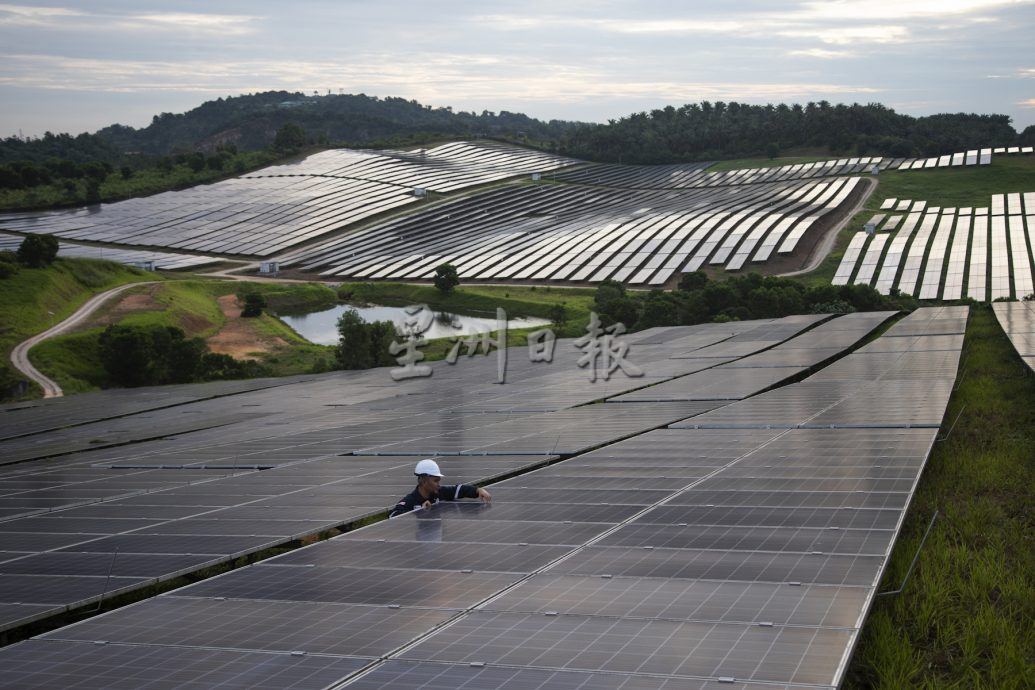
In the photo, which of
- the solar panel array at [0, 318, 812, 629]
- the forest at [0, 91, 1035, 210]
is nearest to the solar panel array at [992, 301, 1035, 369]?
the solar panel array at [0, 318, 812, 629]

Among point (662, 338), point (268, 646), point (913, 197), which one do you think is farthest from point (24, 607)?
point (913, 197)

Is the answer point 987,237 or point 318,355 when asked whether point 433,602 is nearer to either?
point 318,355

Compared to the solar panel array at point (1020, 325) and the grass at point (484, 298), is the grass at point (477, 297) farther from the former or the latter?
the solar panel array at point (1020, 325)

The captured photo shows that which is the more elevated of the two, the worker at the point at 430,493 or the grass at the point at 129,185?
the grass at the point at 129,185

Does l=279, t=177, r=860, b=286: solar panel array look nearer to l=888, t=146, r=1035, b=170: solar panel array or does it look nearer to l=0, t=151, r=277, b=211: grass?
l=888, t=146, r=1035, b=170: solar panel array

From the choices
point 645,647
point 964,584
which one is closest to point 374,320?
point 964,584

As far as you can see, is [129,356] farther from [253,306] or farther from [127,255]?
[127,255]

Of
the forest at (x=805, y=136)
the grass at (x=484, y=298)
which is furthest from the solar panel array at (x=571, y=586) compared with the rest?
the forest at (x=805, y=136)
